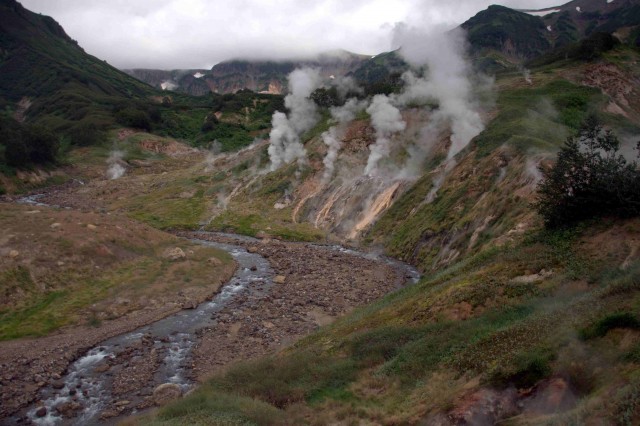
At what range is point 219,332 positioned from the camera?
29.0m

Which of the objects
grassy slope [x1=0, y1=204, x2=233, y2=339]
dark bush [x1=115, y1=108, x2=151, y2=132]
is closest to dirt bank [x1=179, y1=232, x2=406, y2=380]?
grassy slope [x1=0, y1=204, x2=233, y2=339]

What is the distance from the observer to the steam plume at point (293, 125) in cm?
7112

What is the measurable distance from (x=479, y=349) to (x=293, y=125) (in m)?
67.7

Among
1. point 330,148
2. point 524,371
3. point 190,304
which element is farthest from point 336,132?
point 524,371

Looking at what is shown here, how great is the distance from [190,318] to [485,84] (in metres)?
57.2

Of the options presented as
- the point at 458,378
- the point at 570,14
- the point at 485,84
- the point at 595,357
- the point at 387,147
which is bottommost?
the point at 458,378

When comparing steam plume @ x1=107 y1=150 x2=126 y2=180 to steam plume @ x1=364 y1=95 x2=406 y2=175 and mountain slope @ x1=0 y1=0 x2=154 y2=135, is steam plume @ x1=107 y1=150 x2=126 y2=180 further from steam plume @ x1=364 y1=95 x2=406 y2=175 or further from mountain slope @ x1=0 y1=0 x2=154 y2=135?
steam plume @ x1=364 y1=95 x2=406 y2=175

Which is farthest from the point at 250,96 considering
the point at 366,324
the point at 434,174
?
the point at 366,324

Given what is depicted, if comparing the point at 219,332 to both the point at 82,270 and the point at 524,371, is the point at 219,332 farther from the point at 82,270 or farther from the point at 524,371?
the point at 524,371

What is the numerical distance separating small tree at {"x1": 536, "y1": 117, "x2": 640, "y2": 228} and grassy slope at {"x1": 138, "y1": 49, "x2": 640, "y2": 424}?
1.02 meters

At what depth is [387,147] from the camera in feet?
205

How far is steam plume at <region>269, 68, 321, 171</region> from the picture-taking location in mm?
71125

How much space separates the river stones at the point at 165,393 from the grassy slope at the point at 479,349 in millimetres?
3868

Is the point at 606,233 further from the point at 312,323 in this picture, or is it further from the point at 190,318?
the point at 190,318
